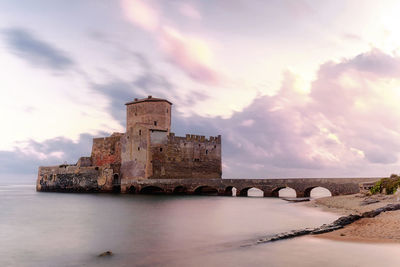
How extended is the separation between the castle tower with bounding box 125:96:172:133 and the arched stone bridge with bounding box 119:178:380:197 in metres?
9.28

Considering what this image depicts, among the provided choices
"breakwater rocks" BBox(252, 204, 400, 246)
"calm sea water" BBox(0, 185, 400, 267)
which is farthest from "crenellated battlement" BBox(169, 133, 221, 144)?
"breakwater rocks" BBox(252, 204, 400, 246)

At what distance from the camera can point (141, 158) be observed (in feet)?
151

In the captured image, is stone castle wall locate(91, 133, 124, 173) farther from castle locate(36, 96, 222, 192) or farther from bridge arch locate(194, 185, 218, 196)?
bridge arch locate(194, 185, 218, 196)

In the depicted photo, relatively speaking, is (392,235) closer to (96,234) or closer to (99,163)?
(96,234)

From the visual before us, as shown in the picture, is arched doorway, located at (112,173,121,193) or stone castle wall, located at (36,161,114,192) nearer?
stone castle wall, located at (36,161,114,192)

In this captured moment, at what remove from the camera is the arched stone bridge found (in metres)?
33.2

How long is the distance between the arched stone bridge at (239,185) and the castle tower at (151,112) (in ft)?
30.4

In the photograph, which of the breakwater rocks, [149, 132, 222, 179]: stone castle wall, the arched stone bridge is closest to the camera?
the breakwater rocks

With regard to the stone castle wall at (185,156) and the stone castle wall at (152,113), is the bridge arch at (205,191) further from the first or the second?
the stone castle wall at (152,113)

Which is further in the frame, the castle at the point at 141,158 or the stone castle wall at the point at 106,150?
the stone castle wall at the point at 106,150

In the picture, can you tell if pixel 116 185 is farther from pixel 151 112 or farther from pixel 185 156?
pixel 151 112

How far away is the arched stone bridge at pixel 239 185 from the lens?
33.2 m

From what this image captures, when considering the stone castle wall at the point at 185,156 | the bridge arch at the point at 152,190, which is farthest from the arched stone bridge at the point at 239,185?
the stone castle wall at the point at 185,156

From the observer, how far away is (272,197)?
40.0 m
